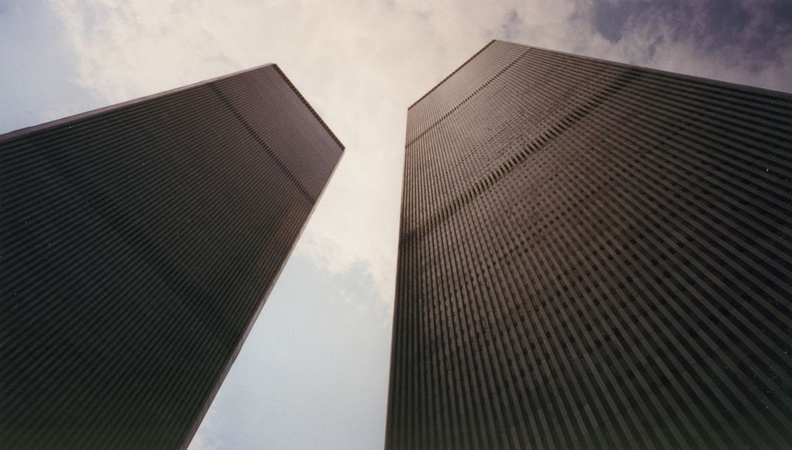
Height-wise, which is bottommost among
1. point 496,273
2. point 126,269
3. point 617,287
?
point 496,273

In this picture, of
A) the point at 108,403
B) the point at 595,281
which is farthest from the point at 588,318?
the point at 108,403

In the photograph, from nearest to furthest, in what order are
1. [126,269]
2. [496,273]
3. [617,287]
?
[617,287]
[496,273]
[126,269]

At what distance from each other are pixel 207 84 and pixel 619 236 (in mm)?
68261

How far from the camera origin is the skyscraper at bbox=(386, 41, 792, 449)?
1972 centimetres

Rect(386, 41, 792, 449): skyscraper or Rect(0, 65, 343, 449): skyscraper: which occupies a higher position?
Rect(0, 65, 343, 449): skyscraper

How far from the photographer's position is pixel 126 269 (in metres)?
43.0

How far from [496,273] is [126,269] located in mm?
37791

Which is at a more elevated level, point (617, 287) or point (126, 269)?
point (126, 269)

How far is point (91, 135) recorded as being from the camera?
45688mm

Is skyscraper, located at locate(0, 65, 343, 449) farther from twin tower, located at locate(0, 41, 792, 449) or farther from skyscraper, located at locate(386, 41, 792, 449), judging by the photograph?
skyscraper, located at locate(386, 41, 792, 449)

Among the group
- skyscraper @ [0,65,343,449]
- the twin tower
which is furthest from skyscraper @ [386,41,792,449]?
skyscraper @ [0,65,343,449]

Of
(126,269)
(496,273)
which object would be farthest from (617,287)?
(126,269)

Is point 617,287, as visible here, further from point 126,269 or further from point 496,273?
point 126,269

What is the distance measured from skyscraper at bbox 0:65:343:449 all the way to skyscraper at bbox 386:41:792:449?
23.5 meters
